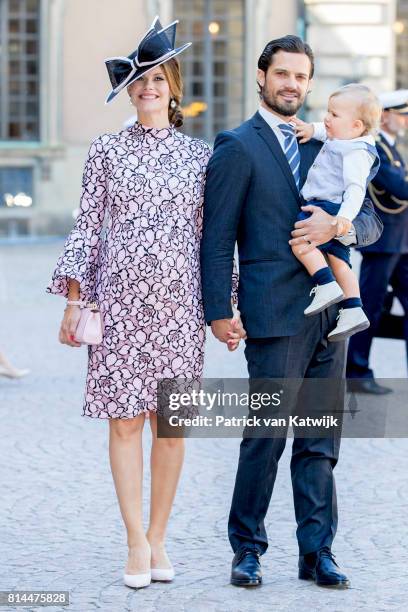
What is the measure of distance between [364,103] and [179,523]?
6.37 feet

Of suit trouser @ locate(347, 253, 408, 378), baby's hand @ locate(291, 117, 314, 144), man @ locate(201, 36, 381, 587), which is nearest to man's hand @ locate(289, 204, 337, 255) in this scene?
man @ locate(201, 36, 381, 587)

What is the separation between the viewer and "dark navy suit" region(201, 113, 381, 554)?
5.09 meters

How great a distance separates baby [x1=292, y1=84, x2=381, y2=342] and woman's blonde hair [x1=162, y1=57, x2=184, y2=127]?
0.44 metres

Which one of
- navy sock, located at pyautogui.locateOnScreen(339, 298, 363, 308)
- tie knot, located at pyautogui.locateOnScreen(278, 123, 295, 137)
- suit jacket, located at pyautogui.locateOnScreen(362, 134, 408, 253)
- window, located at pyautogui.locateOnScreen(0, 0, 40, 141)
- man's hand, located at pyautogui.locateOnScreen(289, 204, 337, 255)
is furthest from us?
window, located at pyautogui.locateOnScreen(0, 0, 40, 141)

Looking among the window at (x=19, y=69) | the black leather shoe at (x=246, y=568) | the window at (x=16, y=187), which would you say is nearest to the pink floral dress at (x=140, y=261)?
the black leather shoe at (x=246, y=568)

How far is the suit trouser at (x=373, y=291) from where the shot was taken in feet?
29.8

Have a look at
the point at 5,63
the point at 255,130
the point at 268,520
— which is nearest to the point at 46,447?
the point at 268,520

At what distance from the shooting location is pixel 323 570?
5.19 metres

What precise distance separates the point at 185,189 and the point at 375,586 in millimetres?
1514

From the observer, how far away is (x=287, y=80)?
5094 millimetres

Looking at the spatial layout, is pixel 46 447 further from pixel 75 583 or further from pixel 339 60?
pixel 339 60

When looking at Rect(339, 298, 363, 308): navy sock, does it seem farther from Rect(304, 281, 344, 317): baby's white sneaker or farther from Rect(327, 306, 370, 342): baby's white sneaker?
Rect(304, 281, 344, 317): baby's white sneaker

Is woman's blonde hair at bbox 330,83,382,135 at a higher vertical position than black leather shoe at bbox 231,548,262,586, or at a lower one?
higher

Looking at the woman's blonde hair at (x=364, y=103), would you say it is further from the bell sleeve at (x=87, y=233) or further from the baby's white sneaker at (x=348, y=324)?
the bell sleeve at (x=87, y=233)
